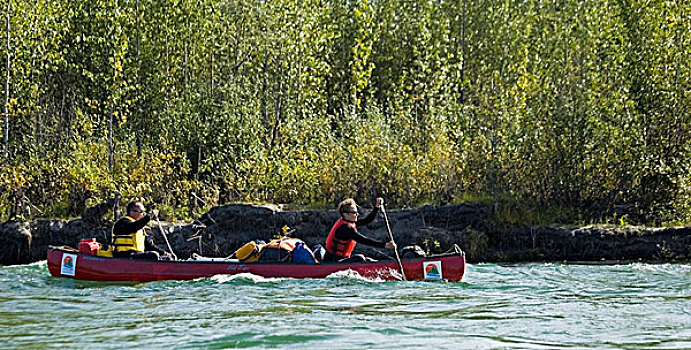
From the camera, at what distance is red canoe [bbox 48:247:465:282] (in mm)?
13328

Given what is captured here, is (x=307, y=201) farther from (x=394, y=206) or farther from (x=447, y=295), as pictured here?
(x=447, y=295)

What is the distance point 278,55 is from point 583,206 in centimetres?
895

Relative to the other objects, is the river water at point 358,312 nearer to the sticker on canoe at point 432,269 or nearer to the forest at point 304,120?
the sticker on canoe at point 432,269

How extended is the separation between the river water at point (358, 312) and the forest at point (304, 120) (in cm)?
450

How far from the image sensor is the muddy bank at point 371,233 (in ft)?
57.9

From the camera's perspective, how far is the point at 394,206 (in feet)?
64.2

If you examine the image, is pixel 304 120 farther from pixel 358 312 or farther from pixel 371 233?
pixel 358 312

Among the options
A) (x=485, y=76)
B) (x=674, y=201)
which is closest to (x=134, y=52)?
(x=485, y=76)

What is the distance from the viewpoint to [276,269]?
528 inches

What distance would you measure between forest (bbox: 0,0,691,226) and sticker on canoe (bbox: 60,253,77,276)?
15.7 feet

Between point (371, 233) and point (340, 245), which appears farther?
point (371, 233)

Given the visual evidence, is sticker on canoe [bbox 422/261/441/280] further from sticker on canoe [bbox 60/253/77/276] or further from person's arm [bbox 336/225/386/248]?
sticker on canoe [bbox 60/253/77/276]

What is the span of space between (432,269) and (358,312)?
3266mm

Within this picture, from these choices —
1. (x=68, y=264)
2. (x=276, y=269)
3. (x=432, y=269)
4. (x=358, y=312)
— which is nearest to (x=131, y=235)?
(x=68, y=264)
